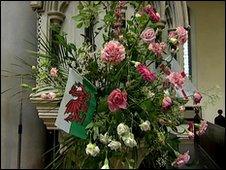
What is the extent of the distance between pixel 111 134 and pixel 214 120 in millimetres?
916

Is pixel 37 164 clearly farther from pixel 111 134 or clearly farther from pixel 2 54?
pixel 111 134

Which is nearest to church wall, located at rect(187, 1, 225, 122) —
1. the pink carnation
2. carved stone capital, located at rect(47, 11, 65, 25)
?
carved stone capital, located at rect(47, 11, 65, 25)

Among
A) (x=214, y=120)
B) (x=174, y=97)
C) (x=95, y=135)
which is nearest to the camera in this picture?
(x=95, y=135)

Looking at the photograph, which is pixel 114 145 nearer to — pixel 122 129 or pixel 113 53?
pixel 122 129

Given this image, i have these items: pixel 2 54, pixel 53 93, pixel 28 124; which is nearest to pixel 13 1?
pixel 2 54

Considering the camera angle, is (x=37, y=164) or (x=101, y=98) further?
(x=37, y=164)

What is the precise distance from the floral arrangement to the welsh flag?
0.02 meters

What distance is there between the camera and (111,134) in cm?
95

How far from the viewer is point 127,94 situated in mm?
1003

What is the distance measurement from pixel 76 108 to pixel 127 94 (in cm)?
15

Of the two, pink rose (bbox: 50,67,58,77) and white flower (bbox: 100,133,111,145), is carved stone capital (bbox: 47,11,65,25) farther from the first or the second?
white flower (bbox: 100,133,111,145)

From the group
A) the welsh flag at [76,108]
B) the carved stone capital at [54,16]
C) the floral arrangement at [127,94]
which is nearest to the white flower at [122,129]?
the floral arrangement at [127,94]

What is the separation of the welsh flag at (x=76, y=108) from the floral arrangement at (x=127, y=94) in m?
0.02

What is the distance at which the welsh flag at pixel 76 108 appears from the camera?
941 millimetres
